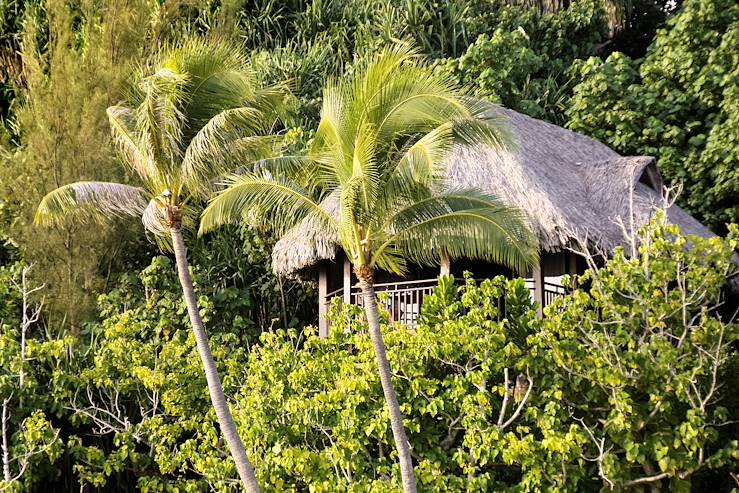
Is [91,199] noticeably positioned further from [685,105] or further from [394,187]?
[685,105]

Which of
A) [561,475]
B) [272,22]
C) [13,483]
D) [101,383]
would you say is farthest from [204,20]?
[561,475]

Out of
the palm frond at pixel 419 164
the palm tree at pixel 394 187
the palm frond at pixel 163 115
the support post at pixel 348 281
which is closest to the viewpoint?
the palm frond at pixel 419 164

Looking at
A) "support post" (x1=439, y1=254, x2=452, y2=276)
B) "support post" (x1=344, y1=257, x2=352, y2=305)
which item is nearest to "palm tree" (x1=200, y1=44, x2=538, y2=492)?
"support post" (x1=439, y1=254, x2=452, y2=276)

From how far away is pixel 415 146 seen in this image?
26.3 feet

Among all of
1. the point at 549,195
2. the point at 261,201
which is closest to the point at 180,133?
the point at 261,201

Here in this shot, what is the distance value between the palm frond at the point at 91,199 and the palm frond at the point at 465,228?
2.45 meters

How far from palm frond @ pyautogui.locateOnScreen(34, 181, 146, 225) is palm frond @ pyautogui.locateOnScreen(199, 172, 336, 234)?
0.98 meters

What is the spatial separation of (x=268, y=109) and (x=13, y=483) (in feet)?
15.7

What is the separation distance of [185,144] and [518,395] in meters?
3.81

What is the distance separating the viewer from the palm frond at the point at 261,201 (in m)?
8.51

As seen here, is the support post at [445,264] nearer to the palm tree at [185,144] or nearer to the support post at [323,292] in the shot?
the support post at [323,292]

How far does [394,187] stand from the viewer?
8344 mm

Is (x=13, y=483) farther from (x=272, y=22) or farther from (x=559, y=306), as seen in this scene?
(x=272, y=22)

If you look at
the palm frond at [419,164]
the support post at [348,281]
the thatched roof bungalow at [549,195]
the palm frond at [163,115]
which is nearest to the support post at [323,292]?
the thatched roof bungalow at [549,195]
